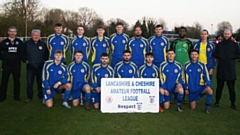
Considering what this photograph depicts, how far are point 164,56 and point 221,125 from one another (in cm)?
266

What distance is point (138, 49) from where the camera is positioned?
790 centimetres

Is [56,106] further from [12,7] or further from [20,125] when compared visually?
[12,7]

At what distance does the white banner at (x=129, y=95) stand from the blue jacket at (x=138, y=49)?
1.18m

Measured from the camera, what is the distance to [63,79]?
723 cm

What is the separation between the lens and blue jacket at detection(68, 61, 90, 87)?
23.9 feet

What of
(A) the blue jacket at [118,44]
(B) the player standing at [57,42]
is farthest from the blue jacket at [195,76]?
(B) the player standing at [57,42]

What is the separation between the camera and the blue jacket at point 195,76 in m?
7.12

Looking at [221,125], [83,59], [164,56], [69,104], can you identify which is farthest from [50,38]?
[221,125]

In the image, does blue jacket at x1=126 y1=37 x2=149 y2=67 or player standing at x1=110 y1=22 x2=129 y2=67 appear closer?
blue jacket at x1=126 y1=37 x2=149 y2=67

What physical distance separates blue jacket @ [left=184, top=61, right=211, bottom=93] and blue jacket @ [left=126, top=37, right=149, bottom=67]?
128 centimetres

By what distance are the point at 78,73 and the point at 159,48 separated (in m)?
2.18

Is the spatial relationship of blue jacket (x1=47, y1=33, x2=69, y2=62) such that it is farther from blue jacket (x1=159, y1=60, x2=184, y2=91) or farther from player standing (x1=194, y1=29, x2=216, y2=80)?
player standing (x1=194, y1=29, x2=216, y2=80)

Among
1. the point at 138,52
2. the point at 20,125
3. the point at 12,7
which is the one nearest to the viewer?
the point at 20,125

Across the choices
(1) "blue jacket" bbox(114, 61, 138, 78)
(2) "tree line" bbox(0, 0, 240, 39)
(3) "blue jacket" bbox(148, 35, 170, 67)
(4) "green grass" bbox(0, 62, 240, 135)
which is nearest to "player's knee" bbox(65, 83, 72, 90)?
(4) "green grass" bbox(0, 62, 240, 135)
